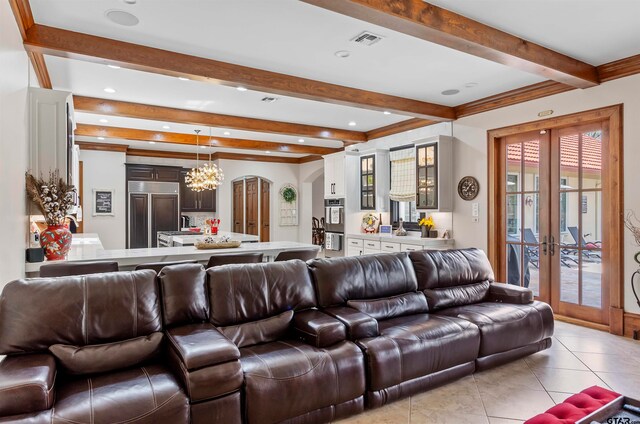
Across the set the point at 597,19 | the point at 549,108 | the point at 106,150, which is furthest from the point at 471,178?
the point at 106,150

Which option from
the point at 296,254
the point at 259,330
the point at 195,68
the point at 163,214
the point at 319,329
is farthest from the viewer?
the point at 163,214

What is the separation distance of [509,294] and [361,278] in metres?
1.53

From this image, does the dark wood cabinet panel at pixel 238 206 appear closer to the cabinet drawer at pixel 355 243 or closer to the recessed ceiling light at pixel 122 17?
the cabinet drawer at pixel 355 243

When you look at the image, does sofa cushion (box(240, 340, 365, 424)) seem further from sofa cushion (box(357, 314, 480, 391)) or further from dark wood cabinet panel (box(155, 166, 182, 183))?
dark wood cabinet panel (box(155, 166, 182, 183))

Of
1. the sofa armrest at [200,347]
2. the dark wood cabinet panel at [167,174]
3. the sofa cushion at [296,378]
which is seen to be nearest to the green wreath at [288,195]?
the dark wood cabinet panel at [167,174]

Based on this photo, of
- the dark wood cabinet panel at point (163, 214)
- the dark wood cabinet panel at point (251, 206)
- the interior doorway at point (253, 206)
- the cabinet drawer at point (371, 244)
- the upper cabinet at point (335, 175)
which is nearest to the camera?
the cabinet drawer at point (371, 244)

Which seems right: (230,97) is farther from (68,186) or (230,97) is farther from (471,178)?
→ (471,178)

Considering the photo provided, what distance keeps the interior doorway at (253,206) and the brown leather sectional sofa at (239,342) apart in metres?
7.68

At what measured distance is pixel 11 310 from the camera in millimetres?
2047

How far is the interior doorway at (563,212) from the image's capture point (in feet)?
13.6

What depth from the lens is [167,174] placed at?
971 cm

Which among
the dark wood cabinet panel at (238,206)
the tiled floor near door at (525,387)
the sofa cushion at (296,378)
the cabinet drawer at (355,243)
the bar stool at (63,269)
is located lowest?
the tiled floor near door at (525,387)

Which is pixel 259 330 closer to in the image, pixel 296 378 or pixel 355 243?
pixel 296 378

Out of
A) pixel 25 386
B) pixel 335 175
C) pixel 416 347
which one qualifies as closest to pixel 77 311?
pixel 25 386
